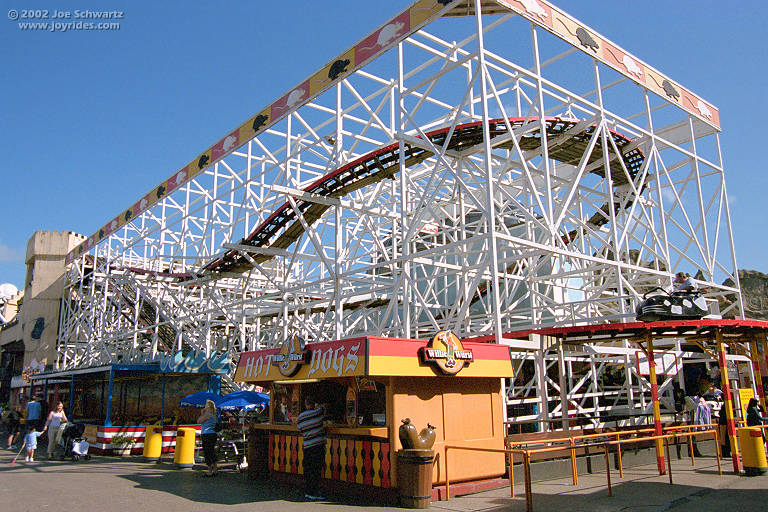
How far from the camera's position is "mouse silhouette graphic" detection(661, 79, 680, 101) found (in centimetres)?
1993

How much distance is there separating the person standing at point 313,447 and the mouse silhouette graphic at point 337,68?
10.0 meters

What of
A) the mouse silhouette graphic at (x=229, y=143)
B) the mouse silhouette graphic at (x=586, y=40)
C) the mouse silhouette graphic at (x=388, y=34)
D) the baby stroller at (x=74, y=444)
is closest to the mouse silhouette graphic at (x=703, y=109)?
the mouse silhouette graphic at (x=586, y=40)

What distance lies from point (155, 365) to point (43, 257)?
70.3ft

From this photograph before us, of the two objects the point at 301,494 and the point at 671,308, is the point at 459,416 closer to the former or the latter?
the point at 301,494

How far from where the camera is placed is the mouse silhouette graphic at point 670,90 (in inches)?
785

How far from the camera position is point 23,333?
35.6 m

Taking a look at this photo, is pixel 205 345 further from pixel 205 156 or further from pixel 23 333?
pixel 23 333

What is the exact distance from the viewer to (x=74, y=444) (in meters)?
16.2

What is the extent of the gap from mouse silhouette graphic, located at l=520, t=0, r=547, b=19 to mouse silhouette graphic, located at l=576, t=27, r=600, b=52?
1812 millimetres

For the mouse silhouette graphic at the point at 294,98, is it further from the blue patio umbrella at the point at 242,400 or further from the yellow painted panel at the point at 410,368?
the yellow painted panel at the point at 410,368

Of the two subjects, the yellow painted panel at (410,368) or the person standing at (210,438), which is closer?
the yellow painted panel at (410,368)

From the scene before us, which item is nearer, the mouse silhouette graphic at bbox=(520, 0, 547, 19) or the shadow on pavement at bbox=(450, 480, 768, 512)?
the shadow on pavement at bbox=(450, 480, 768, 512)

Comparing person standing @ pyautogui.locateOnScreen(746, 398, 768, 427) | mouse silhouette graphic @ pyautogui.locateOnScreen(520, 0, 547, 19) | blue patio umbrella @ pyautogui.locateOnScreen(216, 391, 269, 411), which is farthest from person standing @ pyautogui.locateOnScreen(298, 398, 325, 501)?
mouse silhouette graphic @ pyautogui.locateOnScreen(520, 0, 547, 19)

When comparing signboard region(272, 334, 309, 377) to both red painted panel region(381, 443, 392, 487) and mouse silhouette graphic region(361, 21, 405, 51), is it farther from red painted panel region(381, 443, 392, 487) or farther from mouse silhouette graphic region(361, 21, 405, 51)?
mouse silhouette graphic region(361, 21, 405, 51)
